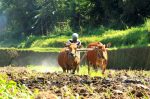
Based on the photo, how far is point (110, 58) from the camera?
23812 mm

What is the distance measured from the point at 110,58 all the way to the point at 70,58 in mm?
6804

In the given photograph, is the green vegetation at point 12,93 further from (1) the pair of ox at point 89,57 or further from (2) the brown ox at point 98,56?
(2) the brown ox at point 98,56

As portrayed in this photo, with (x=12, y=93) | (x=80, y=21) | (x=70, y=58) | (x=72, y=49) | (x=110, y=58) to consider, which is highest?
(x=12, y=93)

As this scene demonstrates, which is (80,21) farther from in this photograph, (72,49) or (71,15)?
(72,49)

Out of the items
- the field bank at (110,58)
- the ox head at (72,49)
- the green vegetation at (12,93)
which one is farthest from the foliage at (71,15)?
the green vegetation at (12,93)

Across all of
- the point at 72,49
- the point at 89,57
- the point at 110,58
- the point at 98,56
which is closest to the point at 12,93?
the point at 72,49

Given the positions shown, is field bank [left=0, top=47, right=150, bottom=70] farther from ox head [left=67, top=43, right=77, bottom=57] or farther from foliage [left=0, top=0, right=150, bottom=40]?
foliage [left=0, top=0, right=150, bottom=40]

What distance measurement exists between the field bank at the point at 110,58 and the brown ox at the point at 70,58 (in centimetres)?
447

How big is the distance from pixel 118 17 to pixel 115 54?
42.0 feet

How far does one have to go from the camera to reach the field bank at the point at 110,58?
71.1 ft

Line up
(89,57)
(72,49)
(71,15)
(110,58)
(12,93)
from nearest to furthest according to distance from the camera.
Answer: (12,93) < (72,49) < (89,57) < (110,58) < (71,15)

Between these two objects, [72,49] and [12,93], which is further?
[72,49]

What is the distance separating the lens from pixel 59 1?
49.8 meters

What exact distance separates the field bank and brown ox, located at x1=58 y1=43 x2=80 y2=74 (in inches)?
176
